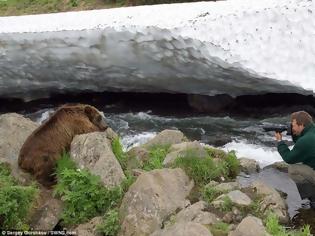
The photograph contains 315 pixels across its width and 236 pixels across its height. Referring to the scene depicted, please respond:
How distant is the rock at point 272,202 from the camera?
6328mm

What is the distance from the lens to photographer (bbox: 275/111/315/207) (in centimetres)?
627

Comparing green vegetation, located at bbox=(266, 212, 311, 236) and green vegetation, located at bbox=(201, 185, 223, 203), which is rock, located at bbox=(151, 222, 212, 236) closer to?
green vegetation, located at bbox=(266, 212, 311, 236)

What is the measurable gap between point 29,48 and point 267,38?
5.18 m

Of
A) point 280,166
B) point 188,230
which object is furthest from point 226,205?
point 280,166

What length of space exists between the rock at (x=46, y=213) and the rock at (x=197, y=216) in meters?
1.49

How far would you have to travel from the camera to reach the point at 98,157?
652cm

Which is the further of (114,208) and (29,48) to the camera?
(29,48)

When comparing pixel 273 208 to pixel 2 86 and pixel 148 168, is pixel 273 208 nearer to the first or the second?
pixel 148 168

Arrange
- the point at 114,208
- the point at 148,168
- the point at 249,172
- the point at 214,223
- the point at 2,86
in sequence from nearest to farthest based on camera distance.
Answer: the point at 214,223
the point at 114,208
the point at 148,168
the point at 249,172
the point at 2,86

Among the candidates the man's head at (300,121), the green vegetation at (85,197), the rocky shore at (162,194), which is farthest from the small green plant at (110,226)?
the man's head at (300,121)

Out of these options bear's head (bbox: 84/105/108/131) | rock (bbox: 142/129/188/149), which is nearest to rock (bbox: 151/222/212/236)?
bear's head (bbox: 84/105/108/131)

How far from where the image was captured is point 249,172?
8047 millimetres

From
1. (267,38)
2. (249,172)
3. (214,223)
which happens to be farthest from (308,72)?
(214,223)

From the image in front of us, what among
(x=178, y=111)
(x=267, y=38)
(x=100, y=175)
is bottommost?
(x=178, y=111)
